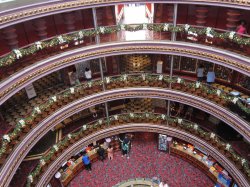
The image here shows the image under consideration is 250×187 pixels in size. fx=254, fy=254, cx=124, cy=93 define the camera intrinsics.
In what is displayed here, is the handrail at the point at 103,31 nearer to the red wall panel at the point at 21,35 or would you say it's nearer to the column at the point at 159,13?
the red wall panel at the point at 21,35

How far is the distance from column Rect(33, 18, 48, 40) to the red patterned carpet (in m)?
12.5

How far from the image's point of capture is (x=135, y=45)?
65.5 feet

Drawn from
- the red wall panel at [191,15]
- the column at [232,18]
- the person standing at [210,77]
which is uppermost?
the red wall panel at [191,15]

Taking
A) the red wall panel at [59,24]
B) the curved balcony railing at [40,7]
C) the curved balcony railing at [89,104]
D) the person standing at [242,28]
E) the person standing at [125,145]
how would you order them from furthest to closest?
1. the person standing at [125,145]
2. the red wall panel at [59,24]
3. the person standing at [242,28]
4. the curved balcony railing at [89,104]
5. the curved balcony railing at [40,7]

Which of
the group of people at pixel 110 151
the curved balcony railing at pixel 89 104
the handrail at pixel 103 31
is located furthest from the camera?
the group of people at pixel 110 151

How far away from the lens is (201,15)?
65.8ft

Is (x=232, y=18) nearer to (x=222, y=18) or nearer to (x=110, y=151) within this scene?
(x=222, y=18)

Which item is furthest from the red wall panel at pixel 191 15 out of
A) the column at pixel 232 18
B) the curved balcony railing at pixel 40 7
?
the curved balcony railing at pixel 40 7

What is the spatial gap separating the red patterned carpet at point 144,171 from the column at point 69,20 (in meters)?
12.5

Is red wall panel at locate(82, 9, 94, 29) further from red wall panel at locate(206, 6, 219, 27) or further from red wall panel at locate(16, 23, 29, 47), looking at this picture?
red wall panel at locate(206, 6, 219, 27)

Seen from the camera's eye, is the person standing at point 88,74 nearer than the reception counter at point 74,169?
No

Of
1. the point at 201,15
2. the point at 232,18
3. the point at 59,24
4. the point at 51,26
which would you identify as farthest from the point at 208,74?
the point at 51,26

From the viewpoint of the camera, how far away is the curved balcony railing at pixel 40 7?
15.1m

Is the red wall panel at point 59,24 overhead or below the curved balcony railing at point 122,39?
overhead
